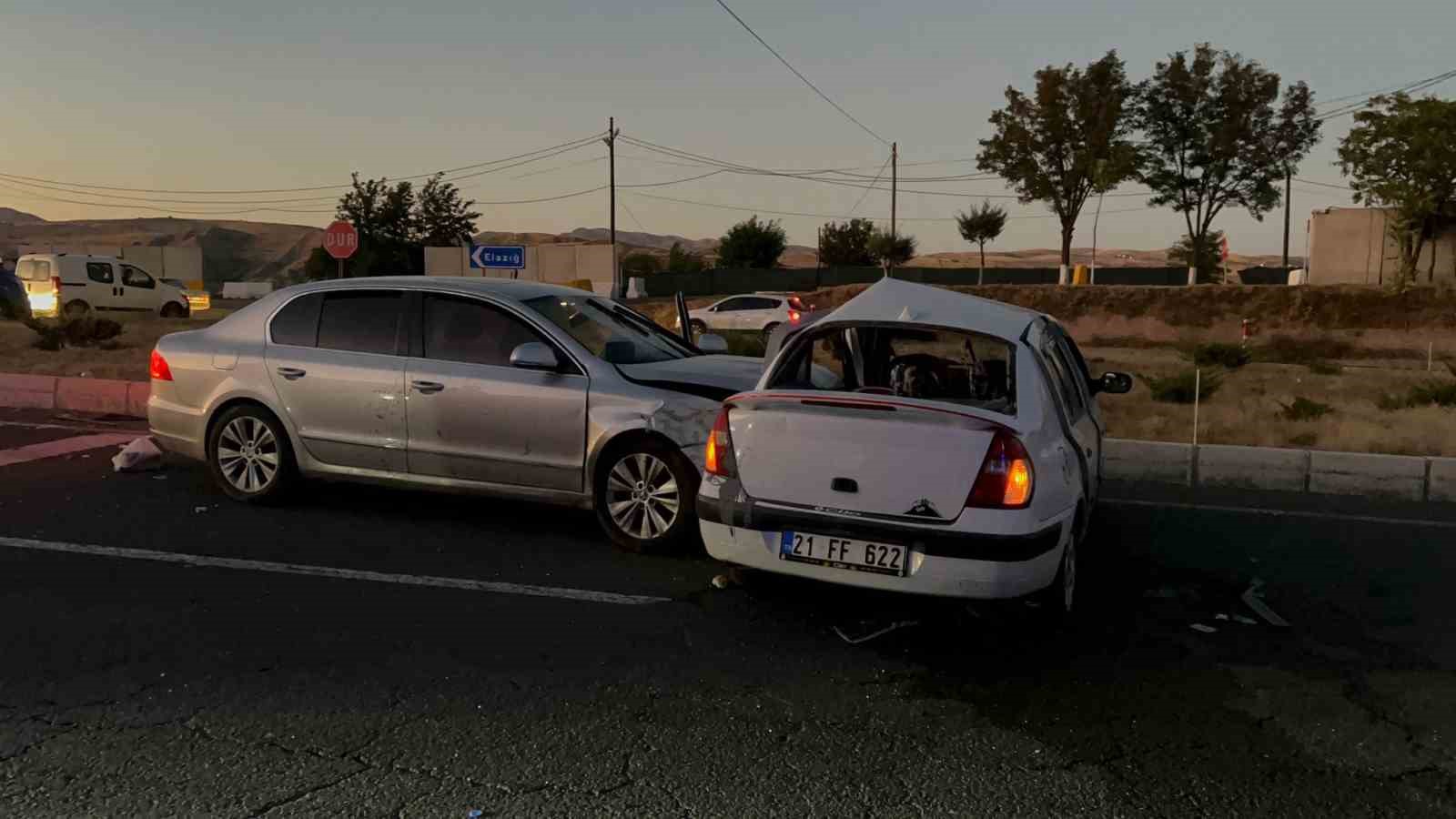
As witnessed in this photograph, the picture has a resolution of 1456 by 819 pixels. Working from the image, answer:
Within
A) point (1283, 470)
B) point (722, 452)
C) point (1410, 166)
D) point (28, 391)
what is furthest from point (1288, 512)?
point (1410, 166)

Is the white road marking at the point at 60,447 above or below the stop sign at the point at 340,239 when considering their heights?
below

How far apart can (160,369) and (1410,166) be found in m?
44.7

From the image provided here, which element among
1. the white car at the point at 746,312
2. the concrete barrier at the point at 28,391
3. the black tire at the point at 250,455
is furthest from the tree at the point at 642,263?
the black tire at the point at 250,455

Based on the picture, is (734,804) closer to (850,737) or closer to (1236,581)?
(850,737)

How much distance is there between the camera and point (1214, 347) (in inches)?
773

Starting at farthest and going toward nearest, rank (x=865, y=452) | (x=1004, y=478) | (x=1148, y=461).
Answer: (x=1148, y=461)
(x=865, y=452)
(x=1004, y=478)

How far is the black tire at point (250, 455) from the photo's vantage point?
6.76 metres

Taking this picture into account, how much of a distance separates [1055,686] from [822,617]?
3.77 feet

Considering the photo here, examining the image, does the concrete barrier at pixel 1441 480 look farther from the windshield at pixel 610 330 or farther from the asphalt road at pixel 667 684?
the windshield at pixel 610 330

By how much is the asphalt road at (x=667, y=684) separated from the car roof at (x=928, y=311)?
133cm

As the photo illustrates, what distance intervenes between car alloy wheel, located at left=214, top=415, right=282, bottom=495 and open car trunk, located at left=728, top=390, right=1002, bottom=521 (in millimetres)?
3700

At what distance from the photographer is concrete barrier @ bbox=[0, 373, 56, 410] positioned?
1138 centimetres

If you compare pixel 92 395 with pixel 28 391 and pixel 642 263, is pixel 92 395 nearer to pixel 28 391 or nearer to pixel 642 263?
pixel 28 391

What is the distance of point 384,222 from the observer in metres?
62.9
